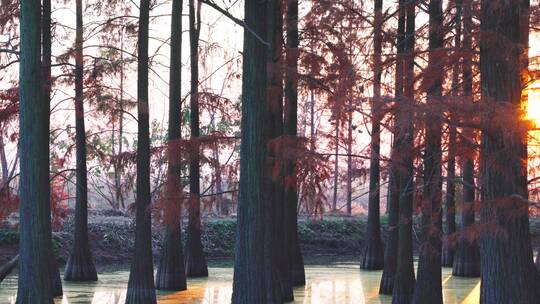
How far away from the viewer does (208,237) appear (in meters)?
26.6

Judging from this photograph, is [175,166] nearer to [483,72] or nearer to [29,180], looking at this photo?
[29,180]

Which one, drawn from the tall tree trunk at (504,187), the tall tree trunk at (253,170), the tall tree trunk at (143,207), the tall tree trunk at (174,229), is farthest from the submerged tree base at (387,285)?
the tall tree trunk at (504,187)

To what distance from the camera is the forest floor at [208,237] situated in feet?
77.7

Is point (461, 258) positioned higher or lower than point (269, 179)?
lower

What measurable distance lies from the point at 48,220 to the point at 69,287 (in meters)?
6.79

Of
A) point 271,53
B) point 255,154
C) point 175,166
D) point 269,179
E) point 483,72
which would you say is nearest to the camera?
point 483,72

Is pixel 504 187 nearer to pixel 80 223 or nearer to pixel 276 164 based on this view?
pixel 276 164

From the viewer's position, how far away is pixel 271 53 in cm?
1361

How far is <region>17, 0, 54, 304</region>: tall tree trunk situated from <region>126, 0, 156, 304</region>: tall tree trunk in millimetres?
3376

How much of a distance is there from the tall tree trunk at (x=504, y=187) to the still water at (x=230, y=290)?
6.35 metres

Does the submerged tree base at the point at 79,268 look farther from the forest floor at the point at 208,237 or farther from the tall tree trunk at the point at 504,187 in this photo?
the tall tree trunk at the point at 504,187

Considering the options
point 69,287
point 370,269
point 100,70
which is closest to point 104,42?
point 100,70

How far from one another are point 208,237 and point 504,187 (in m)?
17.8

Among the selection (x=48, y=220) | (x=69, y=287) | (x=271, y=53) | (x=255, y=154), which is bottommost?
(x=69, y=287)
